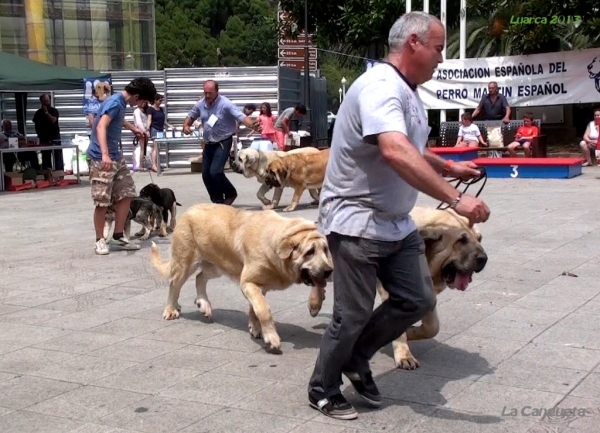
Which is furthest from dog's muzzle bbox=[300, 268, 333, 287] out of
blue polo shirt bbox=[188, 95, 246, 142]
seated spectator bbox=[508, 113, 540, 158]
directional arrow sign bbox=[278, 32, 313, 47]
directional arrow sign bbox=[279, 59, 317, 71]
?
directional arrow sign bbox=[278, 32, 313, 47]

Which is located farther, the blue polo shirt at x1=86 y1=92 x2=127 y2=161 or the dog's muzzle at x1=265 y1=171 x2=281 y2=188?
the dog's muzzle at x1=265 y1=171 x2=281 y2=188

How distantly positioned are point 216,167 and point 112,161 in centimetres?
214

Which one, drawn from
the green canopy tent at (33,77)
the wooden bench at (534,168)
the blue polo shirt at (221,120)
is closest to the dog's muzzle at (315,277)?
the blue polo shirt at (221,120)

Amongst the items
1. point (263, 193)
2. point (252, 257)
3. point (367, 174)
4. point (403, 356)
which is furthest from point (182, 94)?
point (367, 174)

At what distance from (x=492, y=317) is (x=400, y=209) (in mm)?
2412

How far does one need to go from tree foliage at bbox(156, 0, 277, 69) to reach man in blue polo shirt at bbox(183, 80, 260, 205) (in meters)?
59.5

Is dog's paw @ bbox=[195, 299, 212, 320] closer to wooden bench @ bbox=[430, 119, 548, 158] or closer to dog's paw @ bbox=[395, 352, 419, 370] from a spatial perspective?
dog's paw @ bbox=[395, 352, 419, 370]

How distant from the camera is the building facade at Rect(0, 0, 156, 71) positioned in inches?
1086

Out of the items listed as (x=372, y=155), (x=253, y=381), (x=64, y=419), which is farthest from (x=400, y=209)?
(x=64, y=419)

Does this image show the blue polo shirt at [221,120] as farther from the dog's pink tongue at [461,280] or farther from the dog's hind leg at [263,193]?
the dog's pink tongue at [461,280]

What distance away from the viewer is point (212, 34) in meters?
81.1

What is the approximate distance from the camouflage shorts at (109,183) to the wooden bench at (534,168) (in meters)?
8.17

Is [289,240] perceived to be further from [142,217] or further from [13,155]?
[13,155]

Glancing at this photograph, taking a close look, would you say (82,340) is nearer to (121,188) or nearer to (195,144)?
(121,188)
